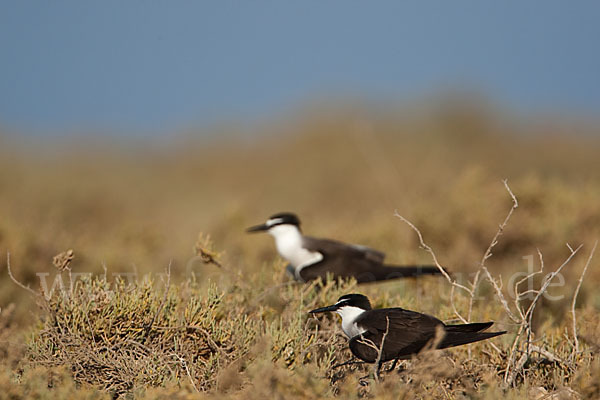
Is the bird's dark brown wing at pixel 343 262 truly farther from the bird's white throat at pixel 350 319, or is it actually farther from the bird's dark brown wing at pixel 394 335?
the bird's dark brown wing at pixel 394 335

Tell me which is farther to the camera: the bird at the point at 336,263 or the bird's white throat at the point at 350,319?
the bird at the point at 336,263

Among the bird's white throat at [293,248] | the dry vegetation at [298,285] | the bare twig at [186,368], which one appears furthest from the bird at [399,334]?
the bird's white throat at [293,248]

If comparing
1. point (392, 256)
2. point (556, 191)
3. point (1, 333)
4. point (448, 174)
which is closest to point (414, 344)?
point (1, 333)

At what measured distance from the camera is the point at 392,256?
24.3 feet

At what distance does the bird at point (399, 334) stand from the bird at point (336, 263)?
1.73 meters

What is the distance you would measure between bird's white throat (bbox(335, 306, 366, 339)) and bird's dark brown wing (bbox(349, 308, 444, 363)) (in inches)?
2.4

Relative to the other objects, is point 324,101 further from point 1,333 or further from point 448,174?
point 1,333

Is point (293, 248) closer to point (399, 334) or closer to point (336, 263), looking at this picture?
point (336, 263)

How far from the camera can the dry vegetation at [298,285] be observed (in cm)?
359

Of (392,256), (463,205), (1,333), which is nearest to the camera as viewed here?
(1,333)

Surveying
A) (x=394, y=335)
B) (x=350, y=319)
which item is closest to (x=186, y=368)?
(x=350, y=319)

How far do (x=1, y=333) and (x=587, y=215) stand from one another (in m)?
6.45

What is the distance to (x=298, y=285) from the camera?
18.3ft

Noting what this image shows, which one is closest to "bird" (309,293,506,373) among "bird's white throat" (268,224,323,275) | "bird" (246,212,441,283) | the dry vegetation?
the dry vegetation
